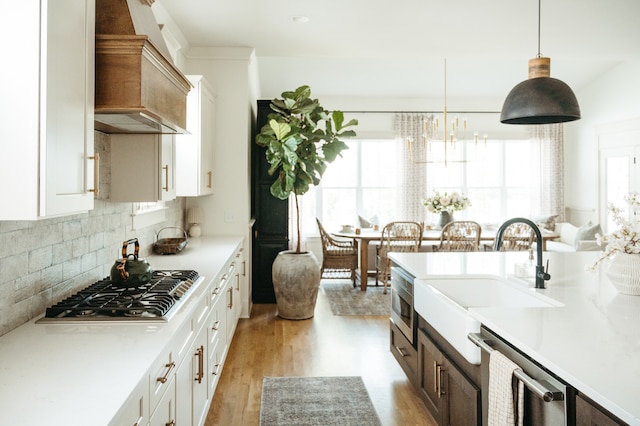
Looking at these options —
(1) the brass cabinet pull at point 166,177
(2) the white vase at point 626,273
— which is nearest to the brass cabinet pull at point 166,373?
(1) the brass cabinet pull at point 166,177

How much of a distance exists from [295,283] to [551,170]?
5.43 m

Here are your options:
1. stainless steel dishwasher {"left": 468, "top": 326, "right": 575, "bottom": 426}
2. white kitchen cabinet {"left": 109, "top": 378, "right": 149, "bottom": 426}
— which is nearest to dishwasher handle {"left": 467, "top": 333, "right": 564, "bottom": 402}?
stainless steel dishwasher {"left": 468, "top": 326, "right": 575, "bottom": 426}

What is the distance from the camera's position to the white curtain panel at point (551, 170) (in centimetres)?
819

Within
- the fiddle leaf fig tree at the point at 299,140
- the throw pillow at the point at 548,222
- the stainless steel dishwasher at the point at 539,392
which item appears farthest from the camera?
the throw pillow at the point at 548,222

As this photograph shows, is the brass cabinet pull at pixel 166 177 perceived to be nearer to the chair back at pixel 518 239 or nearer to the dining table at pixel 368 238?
the dining table at pixel 368 238

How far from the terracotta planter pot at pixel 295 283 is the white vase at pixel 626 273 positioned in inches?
126

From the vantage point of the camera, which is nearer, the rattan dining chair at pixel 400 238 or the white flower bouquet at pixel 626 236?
the white flower bouquet at pixel 626 236

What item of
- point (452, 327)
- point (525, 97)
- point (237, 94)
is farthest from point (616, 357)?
point (237, 94)

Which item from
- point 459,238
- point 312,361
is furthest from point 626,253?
point 459,238

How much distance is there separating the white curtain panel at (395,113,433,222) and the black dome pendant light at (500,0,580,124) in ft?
18.0

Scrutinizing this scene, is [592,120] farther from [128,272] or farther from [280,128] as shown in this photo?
[128,272]

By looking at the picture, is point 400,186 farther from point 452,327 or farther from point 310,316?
point 452,327

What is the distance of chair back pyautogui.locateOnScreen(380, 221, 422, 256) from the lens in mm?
6216

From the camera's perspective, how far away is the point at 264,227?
5.72m
